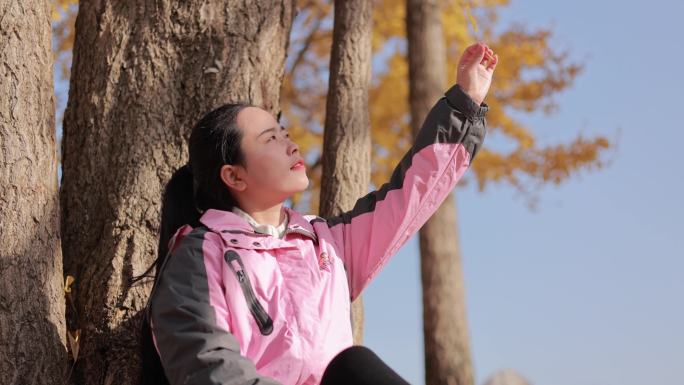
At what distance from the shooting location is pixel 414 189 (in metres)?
2.75

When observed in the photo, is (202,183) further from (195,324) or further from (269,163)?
(195,324)

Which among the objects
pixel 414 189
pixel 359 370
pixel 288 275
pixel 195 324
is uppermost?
pixel 414 189

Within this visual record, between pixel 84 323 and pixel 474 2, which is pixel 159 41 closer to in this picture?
pixel 84 323

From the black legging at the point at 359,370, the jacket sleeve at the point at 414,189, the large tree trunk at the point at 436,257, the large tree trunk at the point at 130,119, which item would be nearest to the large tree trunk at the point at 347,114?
the large tree trunk at the point at 130,119

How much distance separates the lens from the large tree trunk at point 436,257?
5.90 m

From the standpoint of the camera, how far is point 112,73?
3559 millimetres

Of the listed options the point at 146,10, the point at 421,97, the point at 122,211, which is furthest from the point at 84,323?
the point at 421,97

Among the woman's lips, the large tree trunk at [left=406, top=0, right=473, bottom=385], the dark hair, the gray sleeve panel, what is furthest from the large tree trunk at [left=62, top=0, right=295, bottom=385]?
the large tree trunk at [left=406, top=0, right=473, bottom=385]

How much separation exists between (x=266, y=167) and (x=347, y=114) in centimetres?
209

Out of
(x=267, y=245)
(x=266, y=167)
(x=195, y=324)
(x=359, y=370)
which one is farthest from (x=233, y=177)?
(x=359, y=370)

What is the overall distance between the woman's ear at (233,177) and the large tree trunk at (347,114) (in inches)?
70.9

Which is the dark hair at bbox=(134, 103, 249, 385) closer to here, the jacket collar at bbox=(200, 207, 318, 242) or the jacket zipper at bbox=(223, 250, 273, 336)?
the jacket collar at bbox=(200, 207, 318, 242)

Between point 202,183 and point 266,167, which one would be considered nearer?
point 266,167

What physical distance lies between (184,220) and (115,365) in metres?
0.75
